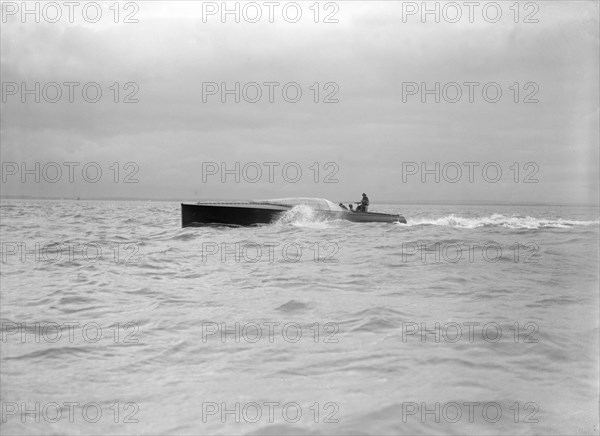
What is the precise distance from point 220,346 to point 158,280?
173 inches

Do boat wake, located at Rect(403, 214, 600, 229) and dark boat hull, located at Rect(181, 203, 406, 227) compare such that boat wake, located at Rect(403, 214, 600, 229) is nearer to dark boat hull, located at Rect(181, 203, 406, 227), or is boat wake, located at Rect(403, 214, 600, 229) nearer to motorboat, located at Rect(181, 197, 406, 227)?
motorboat, located at Rect(181, 197, 406, 227)

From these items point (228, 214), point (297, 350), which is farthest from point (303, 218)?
point (297, 350)

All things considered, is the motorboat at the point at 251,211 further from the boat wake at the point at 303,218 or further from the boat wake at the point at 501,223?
the boat wake at the point at 501,223

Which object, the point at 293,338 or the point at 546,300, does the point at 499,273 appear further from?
the point at 293,338

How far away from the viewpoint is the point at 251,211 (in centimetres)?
2194

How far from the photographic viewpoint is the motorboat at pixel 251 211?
2188 cm

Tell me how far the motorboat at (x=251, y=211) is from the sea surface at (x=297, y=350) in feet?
35.5

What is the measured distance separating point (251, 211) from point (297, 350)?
55.3ft


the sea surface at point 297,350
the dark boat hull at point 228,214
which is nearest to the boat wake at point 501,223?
the dark boat hull at point 228,214

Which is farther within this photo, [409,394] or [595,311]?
[595,311]

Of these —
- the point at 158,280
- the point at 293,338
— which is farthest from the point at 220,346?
the point at 158,280

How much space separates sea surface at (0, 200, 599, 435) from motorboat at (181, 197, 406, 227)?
426 inches

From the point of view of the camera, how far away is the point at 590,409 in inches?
157

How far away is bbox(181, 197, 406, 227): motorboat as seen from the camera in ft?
71.8
